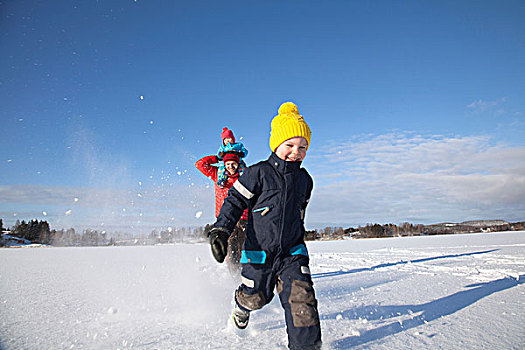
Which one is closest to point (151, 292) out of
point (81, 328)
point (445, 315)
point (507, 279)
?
point (81, 328)

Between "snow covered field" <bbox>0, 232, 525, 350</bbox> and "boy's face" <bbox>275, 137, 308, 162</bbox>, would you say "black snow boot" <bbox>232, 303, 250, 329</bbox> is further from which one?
"boy's face" <bbox>275, 137, 308, 162</bbox>

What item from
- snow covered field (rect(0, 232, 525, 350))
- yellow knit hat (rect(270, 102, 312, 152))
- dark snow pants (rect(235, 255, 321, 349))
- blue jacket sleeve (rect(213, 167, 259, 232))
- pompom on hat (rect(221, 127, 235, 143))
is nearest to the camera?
dark snow pants (rect(235, 255, 321, 349))

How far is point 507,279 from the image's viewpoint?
4.38m

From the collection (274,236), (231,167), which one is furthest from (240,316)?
(231,167)

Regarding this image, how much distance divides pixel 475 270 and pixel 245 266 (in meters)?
4.95

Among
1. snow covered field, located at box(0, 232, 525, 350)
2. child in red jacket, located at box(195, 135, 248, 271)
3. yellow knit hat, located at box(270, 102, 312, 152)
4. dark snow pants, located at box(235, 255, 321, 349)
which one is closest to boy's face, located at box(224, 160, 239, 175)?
child in red jacket, located at box(195, 135, 248, 271)

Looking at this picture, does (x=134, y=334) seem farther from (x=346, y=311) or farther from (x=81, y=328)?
(x=346, y=311)

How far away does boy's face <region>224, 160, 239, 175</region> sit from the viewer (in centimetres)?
442

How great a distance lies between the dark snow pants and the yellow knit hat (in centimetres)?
92

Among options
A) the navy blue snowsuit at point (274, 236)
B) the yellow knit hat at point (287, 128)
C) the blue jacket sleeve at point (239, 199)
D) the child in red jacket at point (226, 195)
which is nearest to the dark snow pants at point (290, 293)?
the navy blue snowsuit at point (274, 236)

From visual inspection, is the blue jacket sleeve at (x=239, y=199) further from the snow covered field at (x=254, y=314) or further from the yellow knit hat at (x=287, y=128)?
the snow covered field at (x=254, y=314)

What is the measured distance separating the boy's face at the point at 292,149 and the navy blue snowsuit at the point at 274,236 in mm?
55

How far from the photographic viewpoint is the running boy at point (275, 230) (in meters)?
2.09

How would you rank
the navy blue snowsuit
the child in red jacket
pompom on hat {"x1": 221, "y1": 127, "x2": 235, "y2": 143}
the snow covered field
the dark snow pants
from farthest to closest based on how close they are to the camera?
pompom on hat {"x1": 221, "y1": 127, "x2": 235, "y2": 143}, the child in red jacket, the snow covered field, the navy blue snowsuit, the dark snow pants
